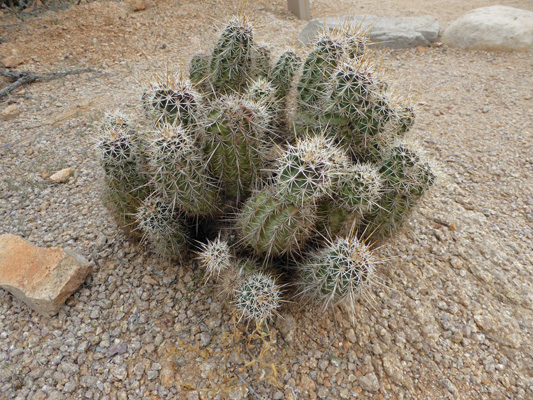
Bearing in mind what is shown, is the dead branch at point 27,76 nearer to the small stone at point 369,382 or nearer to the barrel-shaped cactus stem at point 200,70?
the barrel-shaped cactus stem at point 200,70

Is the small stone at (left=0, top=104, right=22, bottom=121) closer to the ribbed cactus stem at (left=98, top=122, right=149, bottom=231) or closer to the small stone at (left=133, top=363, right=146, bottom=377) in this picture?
the ribbed cactus stem at (left=98, top=122, right=149, bottom=231)

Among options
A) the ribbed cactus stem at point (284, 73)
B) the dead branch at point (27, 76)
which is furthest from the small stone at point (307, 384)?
the dead branch at point (27, 76)

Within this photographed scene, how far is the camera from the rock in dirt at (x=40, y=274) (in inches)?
97.0

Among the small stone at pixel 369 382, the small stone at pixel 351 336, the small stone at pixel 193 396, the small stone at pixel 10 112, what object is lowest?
the small stone at pixel 10 112

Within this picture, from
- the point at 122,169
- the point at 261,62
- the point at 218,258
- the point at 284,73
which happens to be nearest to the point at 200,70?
the point at 261,62

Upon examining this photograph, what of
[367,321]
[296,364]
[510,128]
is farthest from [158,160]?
[510,128]

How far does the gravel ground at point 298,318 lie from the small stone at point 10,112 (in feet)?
3.00

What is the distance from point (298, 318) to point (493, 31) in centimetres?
659

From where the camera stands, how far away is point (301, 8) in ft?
25.9

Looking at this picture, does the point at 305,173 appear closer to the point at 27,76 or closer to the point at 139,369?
the point at 139,369

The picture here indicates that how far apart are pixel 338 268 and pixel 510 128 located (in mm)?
3636

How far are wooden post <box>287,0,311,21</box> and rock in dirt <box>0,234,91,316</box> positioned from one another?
720cm

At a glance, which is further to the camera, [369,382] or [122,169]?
[122,169]

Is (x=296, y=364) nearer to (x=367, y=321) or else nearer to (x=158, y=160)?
(x=367, y=321)
